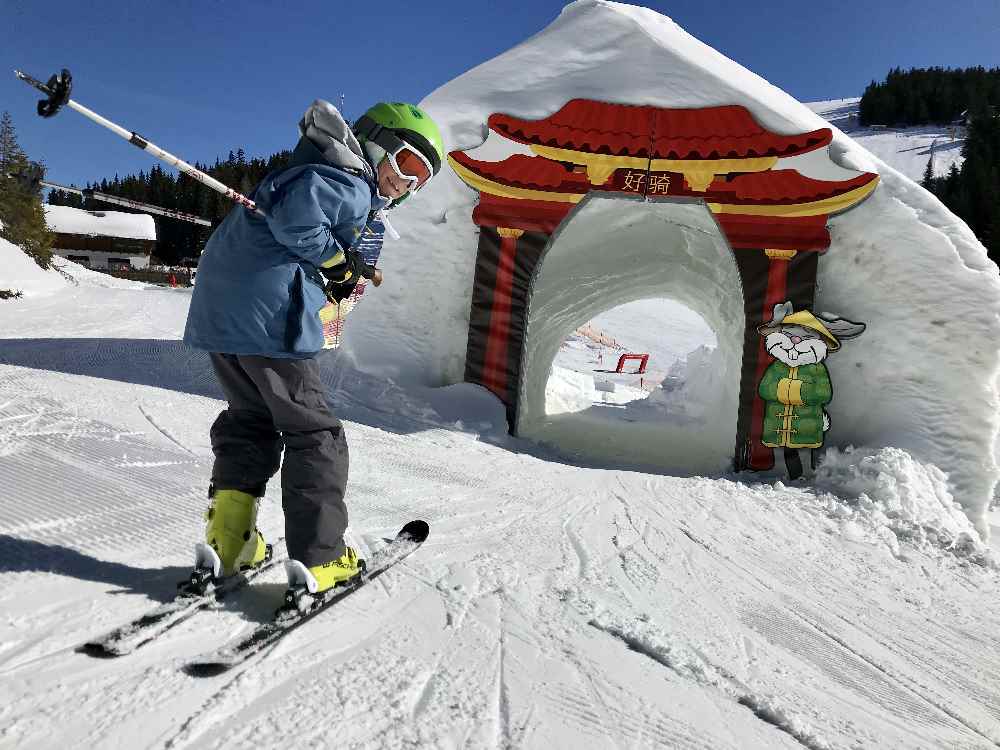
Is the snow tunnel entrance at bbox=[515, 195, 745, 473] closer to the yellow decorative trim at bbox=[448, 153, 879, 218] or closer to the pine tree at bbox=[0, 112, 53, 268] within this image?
the yellow decorative trim at bbox=[448, 153, 879, 218]

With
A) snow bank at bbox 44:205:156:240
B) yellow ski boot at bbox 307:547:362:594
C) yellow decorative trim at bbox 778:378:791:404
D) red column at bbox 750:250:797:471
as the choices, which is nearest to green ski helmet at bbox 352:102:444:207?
yellow ski boot at bbox 307:547:362:594

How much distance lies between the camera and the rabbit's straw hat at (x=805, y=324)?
5.20 meters

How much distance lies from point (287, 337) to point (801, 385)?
4.78 m

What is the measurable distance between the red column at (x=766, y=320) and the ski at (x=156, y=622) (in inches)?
189

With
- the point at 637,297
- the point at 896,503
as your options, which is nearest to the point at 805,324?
the point at 896,503

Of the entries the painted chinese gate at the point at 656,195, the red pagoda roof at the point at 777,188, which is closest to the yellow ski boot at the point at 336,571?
the painted chinese gate at the point at 656,195

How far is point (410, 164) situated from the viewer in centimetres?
212

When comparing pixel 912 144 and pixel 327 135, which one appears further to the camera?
pixel 912 144

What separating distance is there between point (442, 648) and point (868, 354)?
4.96 metres

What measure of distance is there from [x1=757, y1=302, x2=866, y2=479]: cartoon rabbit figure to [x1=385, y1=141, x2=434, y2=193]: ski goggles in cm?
428

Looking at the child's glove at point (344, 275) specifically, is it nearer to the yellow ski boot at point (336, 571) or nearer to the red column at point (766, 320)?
the yellow ski boot at point (336, 571)

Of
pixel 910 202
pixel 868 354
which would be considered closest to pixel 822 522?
pixel 868 354

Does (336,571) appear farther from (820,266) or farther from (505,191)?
(820,266)

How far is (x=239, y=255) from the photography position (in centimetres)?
183
